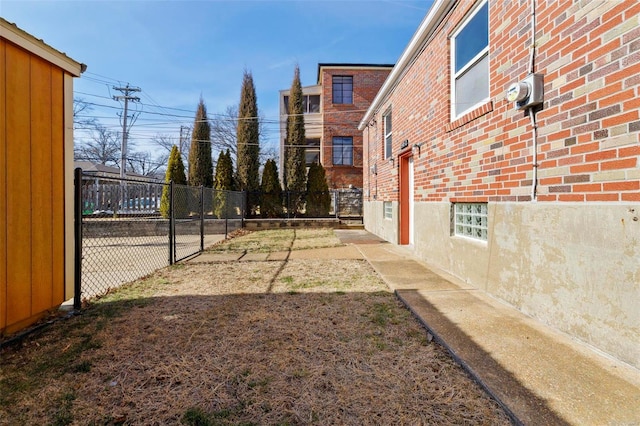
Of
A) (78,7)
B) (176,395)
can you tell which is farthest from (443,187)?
(78,7)

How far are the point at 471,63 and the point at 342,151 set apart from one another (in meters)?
14.6

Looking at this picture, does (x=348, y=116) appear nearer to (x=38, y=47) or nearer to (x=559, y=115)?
(x=559, y=115)

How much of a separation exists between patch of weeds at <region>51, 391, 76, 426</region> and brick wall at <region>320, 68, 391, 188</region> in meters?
17.0

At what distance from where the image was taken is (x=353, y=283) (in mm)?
4371

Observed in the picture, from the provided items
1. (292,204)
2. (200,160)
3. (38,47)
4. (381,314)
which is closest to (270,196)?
(292,204)

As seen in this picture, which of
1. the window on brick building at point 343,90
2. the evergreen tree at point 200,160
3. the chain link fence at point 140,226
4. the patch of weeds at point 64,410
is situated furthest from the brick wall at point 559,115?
the window on brick building at point 343,90

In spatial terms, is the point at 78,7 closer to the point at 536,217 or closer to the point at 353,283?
the point at 353,283

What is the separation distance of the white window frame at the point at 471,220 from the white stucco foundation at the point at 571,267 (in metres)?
0.23

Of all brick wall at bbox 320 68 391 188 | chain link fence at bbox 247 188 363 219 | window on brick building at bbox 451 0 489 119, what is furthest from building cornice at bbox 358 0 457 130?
brick wall at bbox 320 68 391 188

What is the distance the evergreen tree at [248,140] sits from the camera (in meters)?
15.1

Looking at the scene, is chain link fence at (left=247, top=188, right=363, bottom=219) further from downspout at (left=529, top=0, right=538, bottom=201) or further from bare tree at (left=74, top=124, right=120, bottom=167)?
bare tree at (left=74, top=124, right=120, bottom=167)

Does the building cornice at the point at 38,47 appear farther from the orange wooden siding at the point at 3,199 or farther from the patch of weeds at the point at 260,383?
the patch of weeds at the point at 260,383

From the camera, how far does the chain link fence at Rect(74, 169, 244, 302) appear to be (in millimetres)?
5676

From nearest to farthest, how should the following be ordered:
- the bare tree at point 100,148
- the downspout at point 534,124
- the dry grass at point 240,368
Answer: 1. the dry grass at point 240,368
2. the downspout at point 534,124
3. the bare tree at point 100,148
